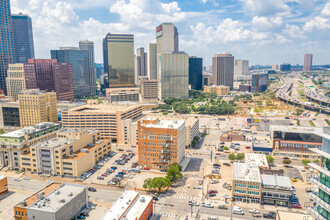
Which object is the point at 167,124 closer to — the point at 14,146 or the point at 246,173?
the point at 246,173

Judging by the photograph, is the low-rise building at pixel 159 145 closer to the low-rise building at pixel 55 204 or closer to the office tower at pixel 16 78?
the low-rise building at pixel 55 204

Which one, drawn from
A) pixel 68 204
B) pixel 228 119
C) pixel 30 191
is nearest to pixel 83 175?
pixel 30 191

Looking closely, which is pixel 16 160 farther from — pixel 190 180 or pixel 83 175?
pixel 190 180

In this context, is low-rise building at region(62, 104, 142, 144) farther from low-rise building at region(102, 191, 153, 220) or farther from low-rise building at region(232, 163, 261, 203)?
low-rise building at region(232, 163, 261, 203)

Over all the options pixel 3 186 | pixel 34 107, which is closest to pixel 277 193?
pixel 3 186

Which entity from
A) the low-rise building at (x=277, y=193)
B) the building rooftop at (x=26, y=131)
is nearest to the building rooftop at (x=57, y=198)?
the building rooftop at (x=26, y=131)

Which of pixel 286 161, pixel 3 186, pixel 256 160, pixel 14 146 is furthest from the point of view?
pixel 286 161
